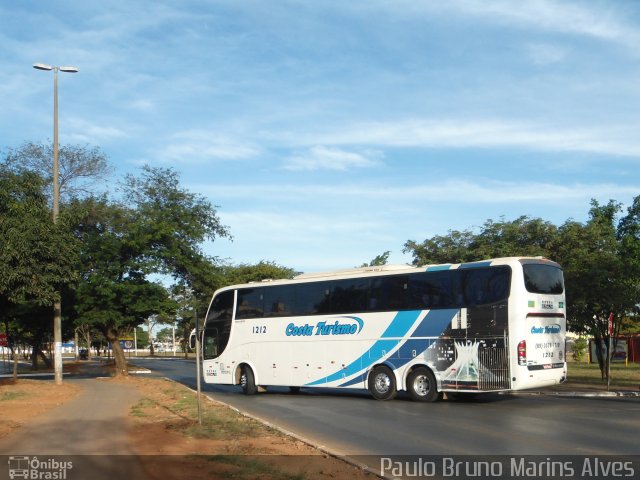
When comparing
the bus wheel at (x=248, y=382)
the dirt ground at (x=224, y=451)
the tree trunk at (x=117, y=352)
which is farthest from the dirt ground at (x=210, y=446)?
the tree trunk at (x=117, y=352)

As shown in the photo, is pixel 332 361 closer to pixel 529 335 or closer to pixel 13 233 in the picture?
pixel 529 335

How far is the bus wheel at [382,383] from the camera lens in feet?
72.0

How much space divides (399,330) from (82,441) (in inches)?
434

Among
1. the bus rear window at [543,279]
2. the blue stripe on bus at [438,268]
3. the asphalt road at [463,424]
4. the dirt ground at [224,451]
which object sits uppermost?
the blue stripe on bus at [438,268]

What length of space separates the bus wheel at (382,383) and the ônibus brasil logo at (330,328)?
1.36 meters

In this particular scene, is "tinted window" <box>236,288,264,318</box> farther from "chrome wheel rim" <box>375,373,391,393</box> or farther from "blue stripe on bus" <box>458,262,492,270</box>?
"blue stripe on bus" <box>458,262,492,270</box>

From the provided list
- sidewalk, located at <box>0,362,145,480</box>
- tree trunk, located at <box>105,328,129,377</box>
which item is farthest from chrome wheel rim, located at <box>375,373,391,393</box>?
tree trunk, located at <box>105,328,129,377</box>

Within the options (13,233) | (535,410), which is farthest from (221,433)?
(13,233)

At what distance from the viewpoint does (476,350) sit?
19.9 meters

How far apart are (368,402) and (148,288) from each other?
17052mm

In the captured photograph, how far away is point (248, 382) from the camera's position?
85.4 feet

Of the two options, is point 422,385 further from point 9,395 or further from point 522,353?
point 9,395

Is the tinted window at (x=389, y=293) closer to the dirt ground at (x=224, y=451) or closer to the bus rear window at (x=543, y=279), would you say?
the bus rear window at (x=543, y=279)

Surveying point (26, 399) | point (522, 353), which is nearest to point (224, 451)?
point (522, 353)
